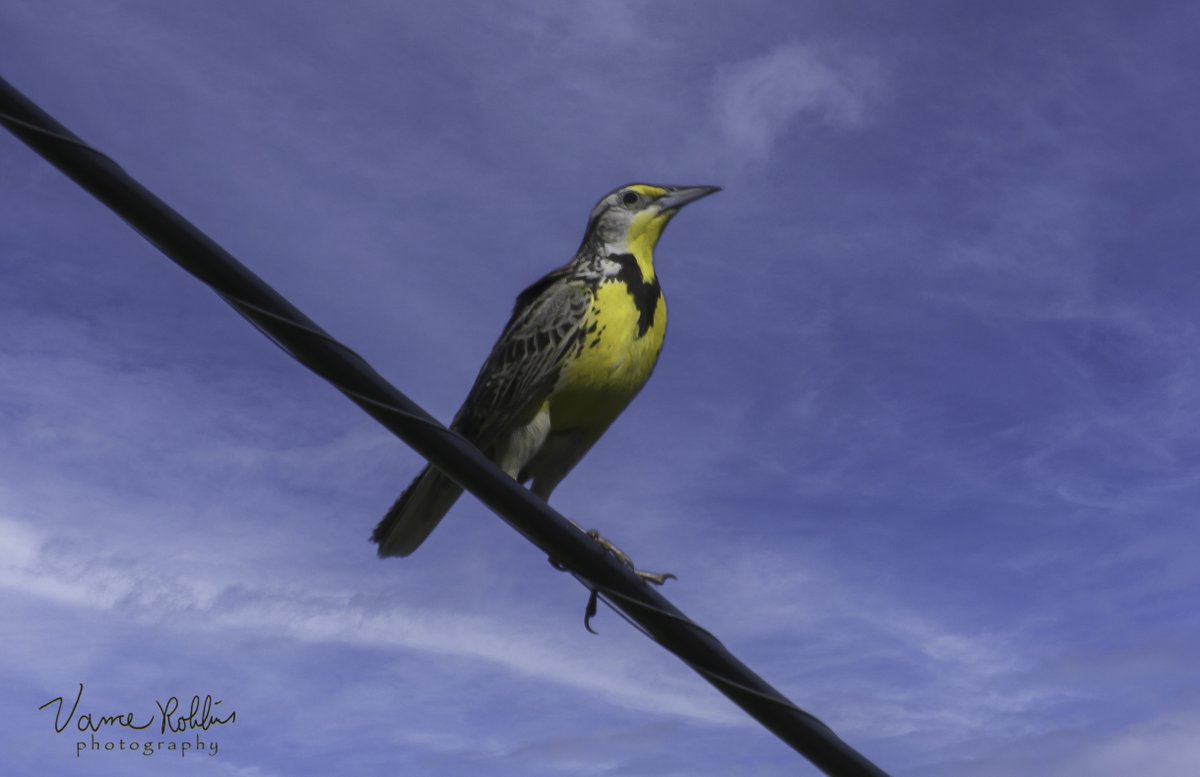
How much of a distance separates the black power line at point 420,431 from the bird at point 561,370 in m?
2.05

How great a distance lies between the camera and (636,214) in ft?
27.0

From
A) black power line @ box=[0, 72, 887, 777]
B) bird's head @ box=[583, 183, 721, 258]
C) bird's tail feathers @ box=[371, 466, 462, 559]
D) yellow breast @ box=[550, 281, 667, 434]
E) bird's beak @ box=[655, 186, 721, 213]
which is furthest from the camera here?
bird's beak @ box=[655, 186, 721, 213]

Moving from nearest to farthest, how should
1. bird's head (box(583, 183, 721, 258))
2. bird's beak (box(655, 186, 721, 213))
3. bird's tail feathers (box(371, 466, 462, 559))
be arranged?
bird's tail feathers (box(371, 466, 462, 559)), bird's head (box(583, 183, 721, 258)), bird's beak (box(655, 186, 721, 213))

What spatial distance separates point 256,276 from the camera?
4543mm

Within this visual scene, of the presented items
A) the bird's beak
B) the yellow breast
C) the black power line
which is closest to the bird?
the yellow breast

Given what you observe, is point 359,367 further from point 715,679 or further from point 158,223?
point 715,679

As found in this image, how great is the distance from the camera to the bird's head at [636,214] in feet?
26.6

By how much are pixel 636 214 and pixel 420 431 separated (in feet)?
12.3

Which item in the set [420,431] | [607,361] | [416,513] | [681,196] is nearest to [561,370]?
[607,361]

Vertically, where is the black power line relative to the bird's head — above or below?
below

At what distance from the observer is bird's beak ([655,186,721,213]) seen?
8.35 meters

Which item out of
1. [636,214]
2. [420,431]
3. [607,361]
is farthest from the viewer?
[636,214]

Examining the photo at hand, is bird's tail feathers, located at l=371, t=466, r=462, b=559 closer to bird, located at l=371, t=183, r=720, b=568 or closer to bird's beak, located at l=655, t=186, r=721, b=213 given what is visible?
bird, located at l=371, t=183, r=720, b=568

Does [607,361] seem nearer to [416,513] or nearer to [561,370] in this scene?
[561,370]
